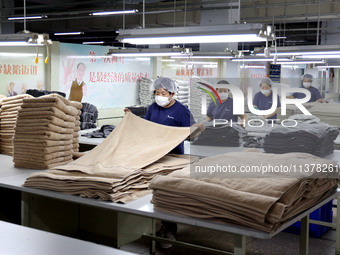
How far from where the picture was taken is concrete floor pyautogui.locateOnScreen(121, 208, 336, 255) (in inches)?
164

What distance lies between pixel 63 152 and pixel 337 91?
15.4 m

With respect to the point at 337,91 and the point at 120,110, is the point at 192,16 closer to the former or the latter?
the point at 120,110

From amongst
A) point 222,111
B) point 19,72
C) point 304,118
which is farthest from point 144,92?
point 304,118

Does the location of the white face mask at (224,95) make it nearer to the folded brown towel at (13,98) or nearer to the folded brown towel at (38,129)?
the folded brown towel at (38,129)

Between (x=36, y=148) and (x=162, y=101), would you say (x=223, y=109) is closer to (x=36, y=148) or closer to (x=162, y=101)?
(x=162, y=101)

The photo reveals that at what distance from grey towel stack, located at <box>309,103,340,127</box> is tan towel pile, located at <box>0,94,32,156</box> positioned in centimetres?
331

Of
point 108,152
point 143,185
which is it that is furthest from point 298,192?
point 108,152

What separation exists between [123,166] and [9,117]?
1.69m

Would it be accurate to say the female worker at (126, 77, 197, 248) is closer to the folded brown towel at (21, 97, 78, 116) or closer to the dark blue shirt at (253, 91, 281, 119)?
the dark blue shirt at (253, 91, 281, 119)

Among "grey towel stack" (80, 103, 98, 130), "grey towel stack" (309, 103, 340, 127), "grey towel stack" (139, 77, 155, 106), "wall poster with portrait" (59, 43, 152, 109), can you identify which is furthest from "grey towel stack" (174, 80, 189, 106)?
"grey towel stack" (309, 103, 340, 127)

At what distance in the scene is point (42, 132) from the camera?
341 cm

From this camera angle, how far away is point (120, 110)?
10.9 metres

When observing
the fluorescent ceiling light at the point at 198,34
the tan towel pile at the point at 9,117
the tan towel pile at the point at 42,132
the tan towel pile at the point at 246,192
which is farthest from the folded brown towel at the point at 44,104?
the tan towel pile at the point at 246,192

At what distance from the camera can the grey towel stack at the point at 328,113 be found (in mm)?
5473
